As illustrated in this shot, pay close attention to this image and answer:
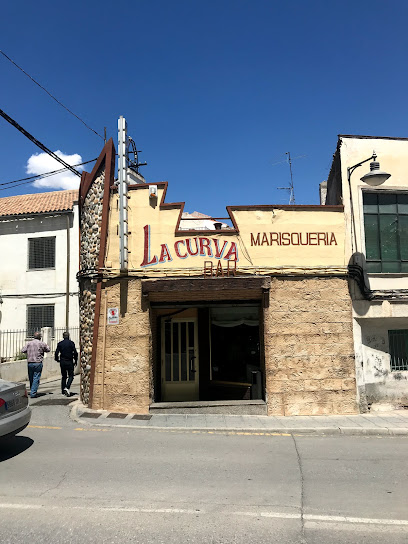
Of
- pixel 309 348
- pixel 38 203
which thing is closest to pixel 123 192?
pixel 309 348

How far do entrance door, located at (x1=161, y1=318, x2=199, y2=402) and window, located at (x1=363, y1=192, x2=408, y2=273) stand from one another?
516 cm

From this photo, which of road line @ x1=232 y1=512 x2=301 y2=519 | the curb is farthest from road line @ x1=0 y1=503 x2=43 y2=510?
the curb

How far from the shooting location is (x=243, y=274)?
10172mm

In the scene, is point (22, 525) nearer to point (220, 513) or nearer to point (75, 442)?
point (220, 513)

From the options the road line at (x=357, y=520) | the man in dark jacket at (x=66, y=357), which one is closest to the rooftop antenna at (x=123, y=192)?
the man in dark jacket at (x=66, y=357)

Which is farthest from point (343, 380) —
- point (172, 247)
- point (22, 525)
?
point (22, 525)

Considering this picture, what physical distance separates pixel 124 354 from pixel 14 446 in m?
3.32

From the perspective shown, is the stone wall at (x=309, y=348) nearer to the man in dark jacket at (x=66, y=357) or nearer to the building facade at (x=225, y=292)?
the building facade at (x=225, y=292)

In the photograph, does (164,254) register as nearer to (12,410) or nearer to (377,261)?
(12,410)

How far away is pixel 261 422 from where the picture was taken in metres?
9.09

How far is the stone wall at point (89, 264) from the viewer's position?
10.4 m

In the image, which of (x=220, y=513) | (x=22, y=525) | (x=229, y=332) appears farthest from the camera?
(x=229, y=332)

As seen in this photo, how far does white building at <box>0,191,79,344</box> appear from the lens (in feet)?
67.4

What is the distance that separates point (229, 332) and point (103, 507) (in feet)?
24.7
